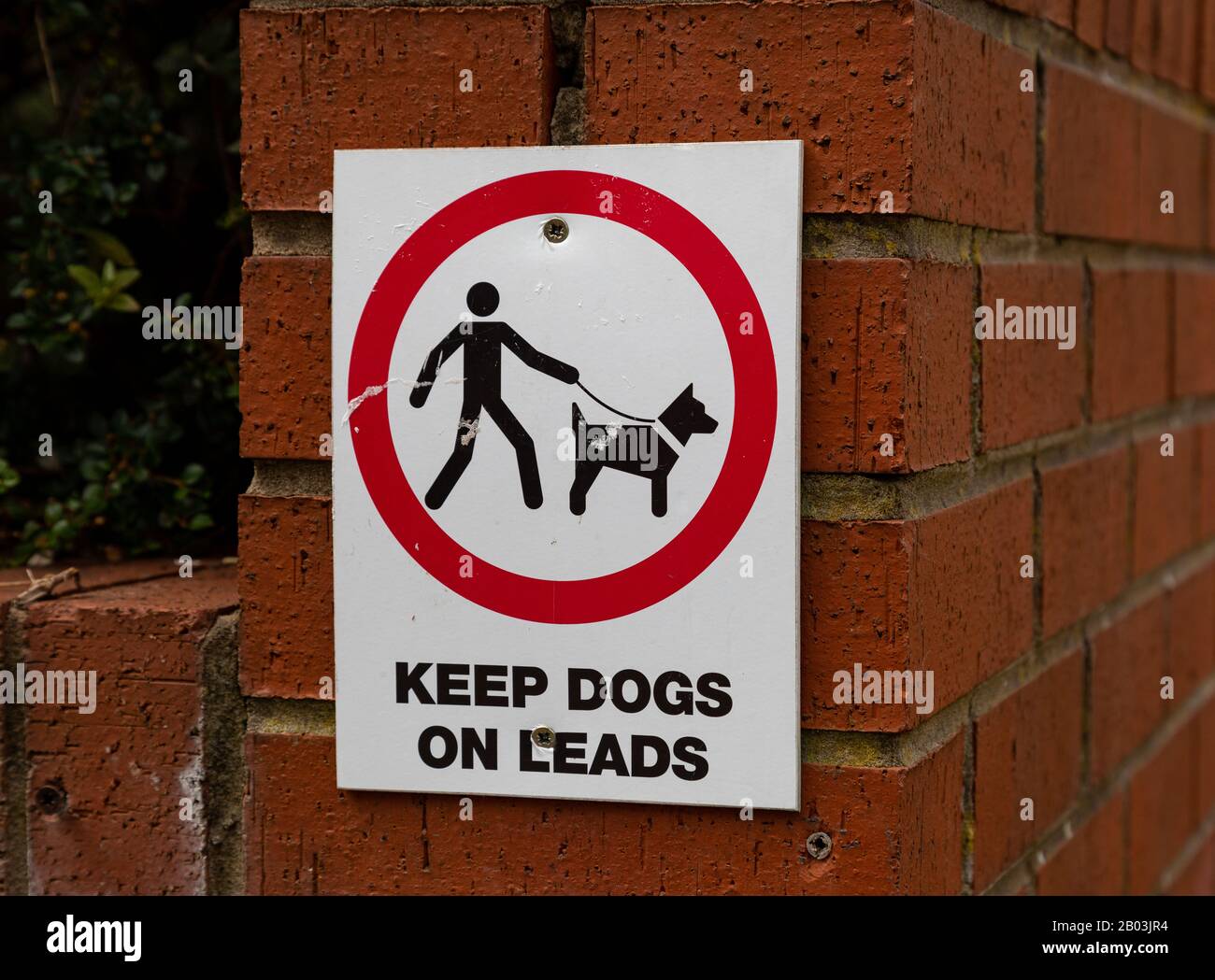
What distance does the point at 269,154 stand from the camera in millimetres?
1433

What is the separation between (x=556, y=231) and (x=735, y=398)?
9.1 inches

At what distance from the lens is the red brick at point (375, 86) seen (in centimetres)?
137

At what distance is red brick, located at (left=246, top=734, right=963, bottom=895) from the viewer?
136 cm

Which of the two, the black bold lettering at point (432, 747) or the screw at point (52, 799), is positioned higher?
the black bold lettering at point (432, 747)

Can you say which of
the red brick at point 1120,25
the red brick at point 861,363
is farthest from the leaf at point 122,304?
the red brick at point 1120,25

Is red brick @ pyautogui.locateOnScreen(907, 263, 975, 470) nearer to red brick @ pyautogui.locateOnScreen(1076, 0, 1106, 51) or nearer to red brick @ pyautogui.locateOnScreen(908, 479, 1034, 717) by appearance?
red brick @ pyautogui.locateOnScreen(908, 479, 1034, 717)

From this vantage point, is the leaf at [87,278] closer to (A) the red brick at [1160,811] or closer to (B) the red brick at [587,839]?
(B) the red brick at [587,839]

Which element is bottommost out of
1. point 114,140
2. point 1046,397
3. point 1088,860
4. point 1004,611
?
point 1088,860

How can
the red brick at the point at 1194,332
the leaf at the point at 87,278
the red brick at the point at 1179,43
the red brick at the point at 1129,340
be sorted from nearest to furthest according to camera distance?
the leaf at the point at 87,278 < the red brick at the point at 1129,340 < the red brick at the point at 1179,43 < the red brick at the point at 1194,332

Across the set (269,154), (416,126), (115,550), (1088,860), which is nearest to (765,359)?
(416,126)

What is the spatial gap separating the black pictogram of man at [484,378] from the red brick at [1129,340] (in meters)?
0.93

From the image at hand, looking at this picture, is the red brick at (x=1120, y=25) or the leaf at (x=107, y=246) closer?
the leaf at (x=107, y=246)
